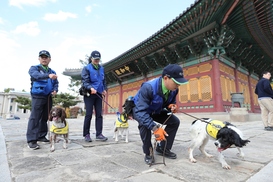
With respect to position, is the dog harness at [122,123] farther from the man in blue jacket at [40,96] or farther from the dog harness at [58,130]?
Result: the man in blue jacket at [40,96]

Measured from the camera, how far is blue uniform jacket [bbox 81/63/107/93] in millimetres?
3482

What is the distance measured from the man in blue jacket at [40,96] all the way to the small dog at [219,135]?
2562mm

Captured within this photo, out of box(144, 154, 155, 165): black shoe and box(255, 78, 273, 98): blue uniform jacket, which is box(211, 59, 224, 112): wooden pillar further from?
box(144, 154, 155, 165): black shoe

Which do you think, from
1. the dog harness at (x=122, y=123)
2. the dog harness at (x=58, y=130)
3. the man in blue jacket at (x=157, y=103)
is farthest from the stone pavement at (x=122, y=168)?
the dog harness at (x=122, y=123)

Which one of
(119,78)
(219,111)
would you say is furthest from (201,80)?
(119,78)

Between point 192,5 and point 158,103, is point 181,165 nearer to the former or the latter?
point 158,103

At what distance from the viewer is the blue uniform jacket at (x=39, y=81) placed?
307 centimetres

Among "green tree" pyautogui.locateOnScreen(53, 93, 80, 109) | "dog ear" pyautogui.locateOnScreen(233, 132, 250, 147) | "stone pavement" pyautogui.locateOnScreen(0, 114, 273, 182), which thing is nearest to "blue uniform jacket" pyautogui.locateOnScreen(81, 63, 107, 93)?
"stone pavement" pyautogui.locateOnScreen(0, 114, 273, 182)

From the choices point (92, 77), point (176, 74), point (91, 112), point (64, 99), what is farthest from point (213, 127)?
point (64, 99)

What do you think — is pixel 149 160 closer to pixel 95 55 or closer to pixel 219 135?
pixel 219 135

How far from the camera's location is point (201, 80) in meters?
10.3

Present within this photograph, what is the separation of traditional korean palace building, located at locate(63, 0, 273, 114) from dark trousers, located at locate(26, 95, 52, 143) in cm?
691

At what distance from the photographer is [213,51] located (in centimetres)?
938

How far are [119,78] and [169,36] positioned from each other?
327 inches
